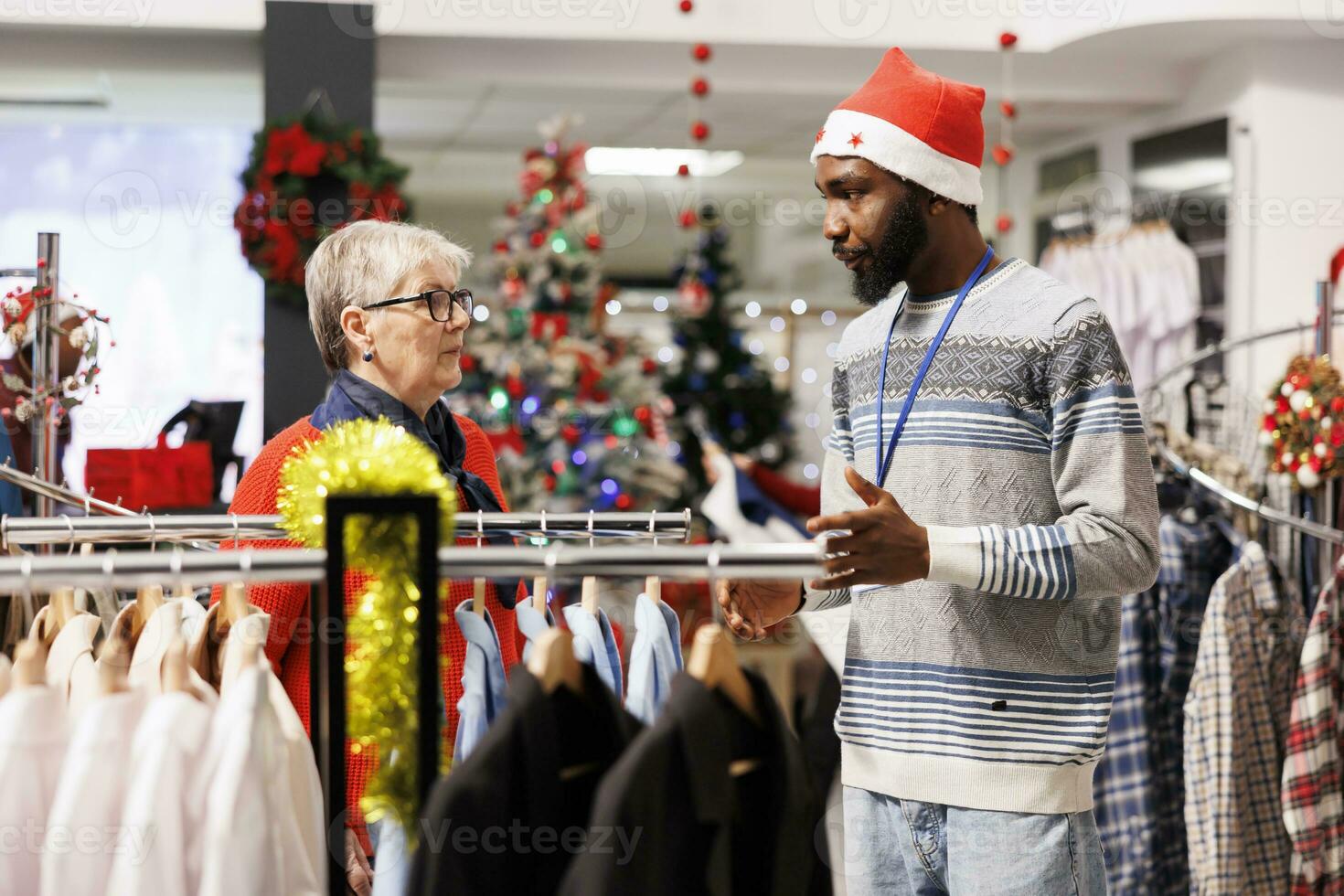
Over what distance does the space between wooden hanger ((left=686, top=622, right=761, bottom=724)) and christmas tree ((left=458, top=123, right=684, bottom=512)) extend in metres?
4.65

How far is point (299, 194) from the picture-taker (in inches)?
201

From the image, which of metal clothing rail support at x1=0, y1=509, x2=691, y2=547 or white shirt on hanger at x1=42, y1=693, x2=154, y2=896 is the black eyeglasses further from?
white shirt on hanger at x1=42, y1=693, x2=154, y2=896

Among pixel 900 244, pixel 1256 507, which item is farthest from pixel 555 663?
pixel 1256 507

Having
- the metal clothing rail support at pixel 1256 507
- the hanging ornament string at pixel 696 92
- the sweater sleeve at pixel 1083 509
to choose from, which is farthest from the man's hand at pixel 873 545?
the hanging ornament string at pixel 696 92

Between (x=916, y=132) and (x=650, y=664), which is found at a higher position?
(x=916, y=132)

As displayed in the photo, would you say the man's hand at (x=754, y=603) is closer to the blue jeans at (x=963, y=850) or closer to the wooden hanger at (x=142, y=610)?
the blue jeans at (x=963, y=850)

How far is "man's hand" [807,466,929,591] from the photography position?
1308mm

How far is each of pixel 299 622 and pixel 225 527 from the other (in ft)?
0.80

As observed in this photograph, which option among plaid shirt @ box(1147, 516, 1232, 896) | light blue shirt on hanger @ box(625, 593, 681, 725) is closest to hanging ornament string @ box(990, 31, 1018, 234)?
plaid shirt @ box(1147, 516, 1232, 896)

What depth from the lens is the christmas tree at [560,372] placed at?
5.93 metres

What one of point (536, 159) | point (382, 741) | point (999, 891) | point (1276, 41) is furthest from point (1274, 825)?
point (536, 159)

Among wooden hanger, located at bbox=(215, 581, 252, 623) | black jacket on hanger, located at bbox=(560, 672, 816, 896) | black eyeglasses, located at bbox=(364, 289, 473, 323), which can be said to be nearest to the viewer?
black jacket on hanger, located at bbox=(560, 672, 816, 896)

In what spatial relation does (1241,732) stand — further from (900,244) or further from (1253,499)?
(900,244)

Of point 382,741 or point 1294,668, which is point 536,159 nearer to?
point 1294,668
